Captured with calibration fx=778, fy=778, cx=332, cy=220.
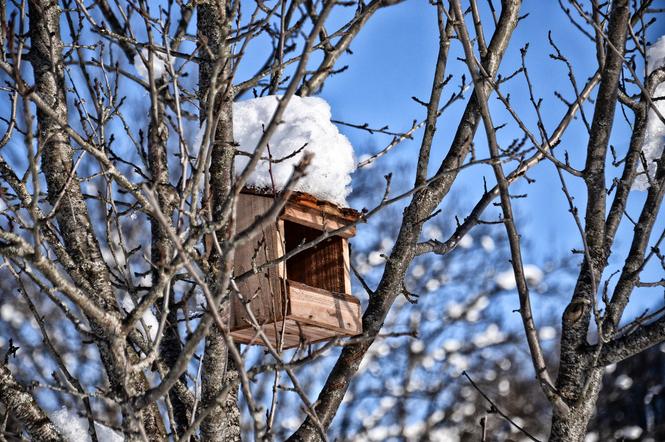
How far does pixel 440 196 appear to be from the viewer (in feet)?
9.74

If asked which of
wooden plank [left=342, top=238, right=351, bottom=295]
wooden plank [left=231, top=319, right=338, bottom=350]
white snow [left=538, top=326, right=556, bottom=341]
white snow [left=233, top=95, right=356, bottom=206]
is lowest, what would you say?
wooden plank [left=231, top=319, right=338, bottom=350]

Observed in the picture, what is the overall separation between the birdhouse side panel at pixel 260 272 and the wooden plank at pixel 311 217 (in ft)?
0.21

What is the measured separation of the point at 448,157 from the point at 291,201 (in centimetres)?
62

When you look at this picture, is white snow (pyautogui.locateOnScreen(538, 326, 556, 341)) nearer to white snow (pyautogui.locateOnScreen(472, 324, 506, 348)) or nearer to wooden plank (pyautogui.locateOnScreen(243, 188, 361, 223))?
white snow (pyautogui.locateOnScreen(472, 324, 506, 348))

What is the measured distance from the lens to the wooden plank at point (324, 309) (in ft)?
9.25

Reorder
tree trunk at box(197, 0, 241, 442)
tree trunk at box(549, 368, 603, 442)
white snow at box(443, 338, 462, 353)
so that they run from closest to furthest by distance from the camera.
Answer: tree trunk at box(197, 0, 241, 442)
tree trunk at box(549, 368, 603, 442)
white snow at box(443, 338, 462, 353)

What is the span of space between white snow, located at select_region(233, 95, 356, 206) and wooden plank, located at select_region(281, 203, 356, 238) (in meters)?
0.07

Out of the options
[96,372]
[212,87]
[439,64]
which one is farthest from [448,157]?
[96,372]

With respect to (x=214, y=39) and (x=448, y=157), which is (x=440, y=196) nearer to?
(x=448, y=157)

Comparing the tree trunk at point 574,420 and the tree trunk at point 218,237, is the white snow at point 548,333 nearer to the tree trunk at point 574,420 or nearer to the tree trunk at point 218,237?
the tree trunk at point 574,420

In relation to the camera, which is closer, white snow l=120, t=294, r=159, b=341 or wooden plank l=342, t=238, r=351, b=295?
white snow l=120, t=294, r=159, b=341

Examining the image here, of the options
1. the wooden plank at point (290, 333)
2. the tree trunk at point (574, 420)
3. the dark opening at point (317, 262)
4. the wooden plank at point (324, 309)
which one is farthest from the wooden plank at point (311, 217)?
the tree trunk at point (574, 420)

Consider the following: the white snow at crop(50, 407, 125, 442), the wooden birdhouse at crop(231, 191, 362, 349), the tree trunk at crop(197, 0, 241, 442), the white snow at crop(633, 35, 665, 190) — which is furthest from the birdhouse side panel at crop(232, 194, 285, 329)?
the white snow at crop(633, 35, 665, 190)

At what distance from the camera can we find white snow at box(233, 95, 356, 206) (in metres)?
2.89
